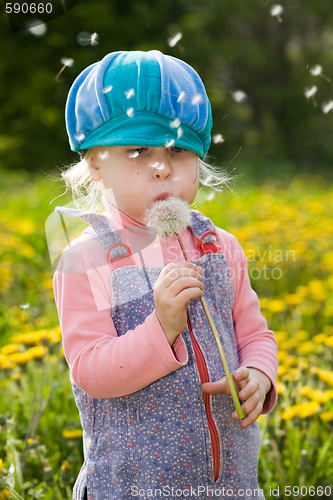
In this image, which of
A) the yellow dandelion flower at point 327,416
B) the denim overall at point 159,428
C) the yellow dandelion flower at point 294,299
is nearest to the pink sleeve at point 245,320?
the denim overall at point 159,428

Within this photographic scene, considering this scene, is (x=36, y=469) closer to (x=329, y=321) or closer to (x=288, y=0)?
(x=329, y=321)

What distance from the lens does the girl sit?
35.2 inches

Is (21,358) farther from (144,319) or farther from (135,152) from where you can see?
(135,152)

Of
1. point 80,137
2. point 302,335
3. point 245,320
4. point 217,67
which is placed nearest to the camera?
point 80,137

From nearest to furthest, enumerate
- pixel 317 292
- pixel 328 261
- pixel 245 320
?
1. pixel 245 320
2. pixel 317 292
3. pixel 328 261

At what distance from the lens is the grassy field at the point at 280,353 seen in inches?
53.7

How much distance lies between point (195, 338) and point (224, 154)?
749 cm

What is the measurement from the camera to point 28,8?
165cm

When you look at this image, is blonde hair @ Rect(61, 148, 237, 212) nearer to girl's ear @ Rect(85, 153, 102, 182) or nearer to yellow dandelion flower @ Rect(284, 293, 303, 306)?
girl's ear @ Rect(85, 153, 102, 182)

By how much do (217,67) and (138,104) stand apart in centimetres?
767

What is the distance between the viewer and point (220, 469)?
96 centimetres

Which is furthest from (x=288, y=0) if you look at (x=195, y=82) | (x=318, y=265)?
(x=195, y=82)

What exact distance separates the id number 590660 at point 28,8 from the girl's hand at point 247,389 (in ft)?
4.16

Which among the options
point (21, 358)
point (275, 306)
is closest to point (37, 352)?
point (21, 358)
